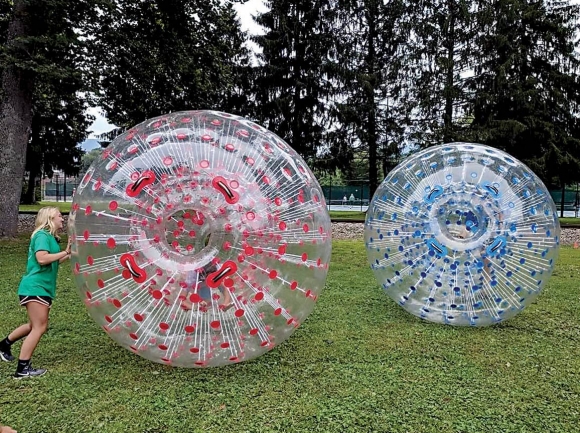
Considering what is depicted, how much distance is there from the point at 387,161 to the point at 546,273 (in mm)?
19917

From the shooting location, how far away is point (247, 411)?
131 inches

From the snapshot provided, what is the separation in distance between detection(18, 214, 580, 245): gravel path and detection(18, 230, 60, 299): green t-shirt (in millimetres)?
11484

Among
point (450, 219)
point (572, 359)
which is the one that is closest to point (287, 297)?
point (450, 219)

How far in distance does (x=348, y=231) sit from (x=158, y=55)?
842 centimetres

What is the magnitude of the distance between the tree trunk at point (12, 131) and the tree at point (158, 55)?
148cm

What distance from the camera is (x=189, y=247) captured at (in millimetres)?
3475

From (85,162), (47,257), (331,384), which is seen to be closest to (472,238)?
(331,384)

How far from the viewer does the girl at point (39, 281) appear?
3719 mm

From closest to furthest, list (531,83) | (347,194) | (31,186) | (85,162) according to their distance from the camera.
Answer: (531,83) < (31,186) < (347,194) < (85,162)

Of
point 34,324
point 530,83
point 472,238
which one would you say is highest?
point 530,83

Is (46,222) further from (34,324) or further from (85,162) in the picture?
(85,162)

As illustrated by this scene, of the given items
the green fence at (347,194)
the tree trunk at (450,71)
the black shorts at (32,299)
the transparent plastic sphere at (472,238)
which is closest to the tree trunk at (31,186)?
the green fence at (347,194)

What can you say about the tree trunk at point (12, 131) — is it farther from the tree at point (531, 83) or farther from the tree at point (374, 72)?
the tree at point (531, 83)

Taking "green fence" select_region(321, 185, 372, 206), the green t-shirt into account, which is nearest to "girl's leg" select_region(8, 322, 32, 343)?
the green t-shirt
